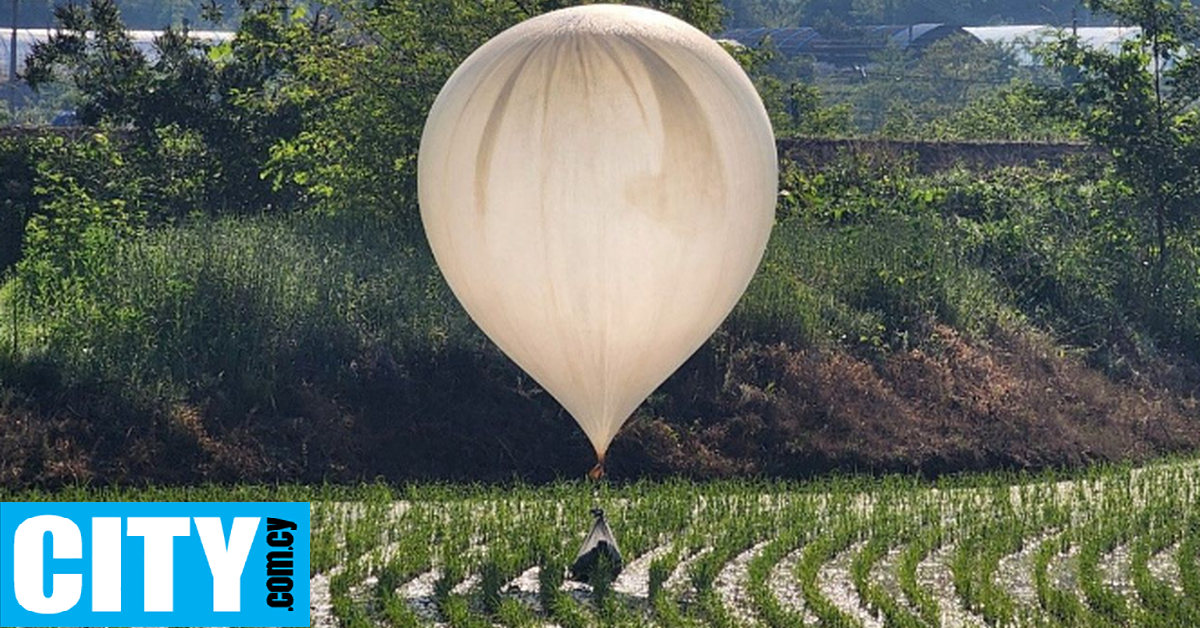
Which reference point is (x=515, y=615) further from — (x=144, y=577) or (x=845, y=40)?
(x=845, y=40)

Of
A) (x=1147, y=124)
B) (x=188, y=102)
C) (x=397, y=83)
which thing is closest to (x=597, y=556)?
(x=397, y=83)

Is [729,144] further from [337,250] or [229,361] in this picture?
[337,250]

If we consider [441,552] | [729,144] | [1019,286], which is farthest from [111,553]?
[1019,286]

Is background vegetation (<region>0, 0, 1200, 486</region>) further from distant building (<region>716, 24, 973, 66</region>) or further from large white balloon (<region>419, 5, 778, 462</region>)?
distant building (<region>716, 24, 973, 66</region>)

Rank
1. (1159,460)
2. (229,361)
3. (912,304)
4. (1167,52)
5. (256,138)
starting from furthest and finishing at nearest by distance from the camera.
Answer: (1167,52) → (256,138) → (912,304) → (1159,460) → (229,361)

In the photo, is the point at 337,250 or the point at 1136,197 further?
the point at 1136,197

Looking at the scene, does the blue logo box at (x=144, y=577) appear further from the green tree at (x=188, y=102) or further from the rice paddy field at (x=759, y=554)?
the green tree at (x=188, y=102)

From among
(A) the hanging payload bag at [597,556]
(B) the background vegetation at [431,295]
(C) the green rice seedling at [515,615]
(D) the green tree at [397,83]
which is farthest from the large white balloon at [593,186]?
(D) the green tree at [397,83]

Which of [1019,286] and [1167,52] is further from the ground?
[1167,52]
